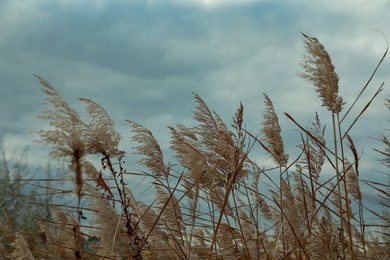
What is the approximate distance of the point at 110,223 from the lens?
2371mm

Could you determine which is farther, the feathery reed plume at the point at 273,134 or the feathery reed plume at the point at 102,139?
the feathery reed plume at the point at 273,134

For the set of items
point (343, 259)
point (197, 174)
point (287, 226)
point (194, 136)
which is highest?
point (194, 136)

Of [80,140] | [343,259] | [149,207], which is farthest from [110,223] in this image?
[343,259]

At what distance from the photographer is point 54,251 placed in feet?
12.3

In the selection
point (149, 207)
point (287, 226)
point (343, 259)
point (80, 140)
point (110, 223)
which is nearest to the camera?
point (80, 140)

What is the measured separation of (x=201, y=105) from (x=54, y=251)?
1.45 metres

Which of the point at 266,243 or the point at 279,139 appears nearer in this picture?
the point at 279,139

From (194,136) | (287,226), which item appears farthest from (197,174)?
(287,226)

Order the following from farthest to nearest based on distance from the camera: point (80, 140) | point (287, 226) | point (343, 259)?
point (287, 226), point (343, 259), point (80, 140)

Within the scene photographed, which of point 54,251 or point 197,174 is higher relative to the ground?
point 197,174

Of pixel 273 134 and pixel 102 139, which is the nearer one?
pixel 102 139

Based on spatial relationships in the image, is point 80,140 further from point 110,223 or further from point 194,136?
point 194,136

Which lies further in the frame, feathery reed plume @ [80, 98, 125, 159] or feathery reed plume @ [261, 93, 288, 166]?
feathery reed plume @ [261, 93, 288, 166]

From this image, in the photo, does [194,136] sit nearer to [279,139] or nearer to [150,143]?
[150,143]
